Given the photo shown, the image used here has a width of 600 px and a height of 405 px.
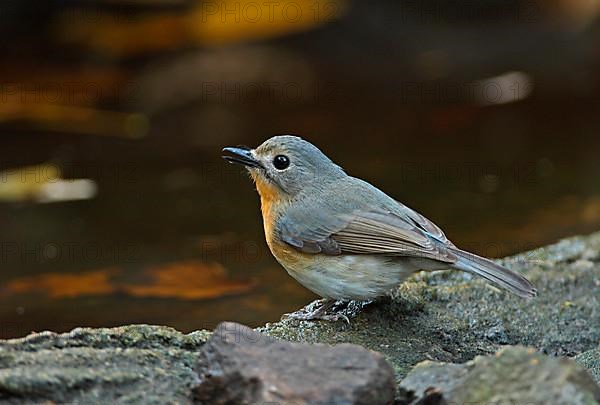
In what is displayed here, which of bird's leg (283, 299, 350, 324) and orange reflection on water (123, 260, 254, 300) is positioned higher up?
bird's leg (283, 299, 350, 324)

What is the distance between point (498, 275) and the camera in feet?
15.3

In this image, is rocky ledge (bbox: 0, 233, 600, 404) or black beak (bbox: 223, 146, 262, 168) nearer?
rocky ledge (bbox: 0, 233, 600, 404)

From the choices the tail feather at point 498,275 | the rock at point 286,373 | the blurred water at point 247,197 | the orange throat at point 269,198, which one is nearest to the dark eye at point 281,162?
the orange throat at point 269,198

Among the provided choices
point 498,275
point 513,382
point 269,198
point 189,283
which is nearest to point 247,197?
point 189,283

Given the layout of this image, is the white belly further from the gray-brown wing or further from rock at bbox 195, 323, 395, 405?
rock at bbox 195, 323, 395, 405

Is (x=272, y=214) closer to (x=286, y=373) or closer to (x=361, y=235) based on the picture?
(x=361, y=235)

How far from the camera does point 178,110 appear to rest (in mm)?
11008

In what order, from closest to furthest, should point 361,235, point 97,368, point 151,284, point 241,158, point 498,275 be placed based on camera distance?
point 97,368, point 498,275, point 361,235, point 241,158, point 151,284

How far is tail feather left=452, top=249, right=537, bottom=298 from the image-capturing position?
464cm

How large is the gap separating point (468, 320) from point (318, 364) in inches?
75.6

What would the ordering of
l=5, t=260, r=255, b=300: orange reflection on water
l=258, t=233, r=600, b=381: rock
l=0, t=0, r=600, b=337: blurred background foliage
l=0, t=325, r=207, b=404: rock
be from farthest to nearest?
l=0, t=0, r=600, b=337: blurred background foliage, l=5, t=260, r=255, b=300: orange reflection on water, l=258, t=233, r=600, b=381: rock, l=0, t=325, r=207, b=404: rock

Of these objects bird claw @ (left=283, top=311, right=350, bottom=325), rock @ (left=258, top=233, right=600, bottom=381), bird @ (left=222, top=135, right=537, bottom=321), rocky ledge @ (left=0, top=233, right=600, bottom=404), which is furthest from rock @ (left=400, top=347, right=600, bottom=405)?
bird claw @ (left=283, top=311, right=350, bottom=325)

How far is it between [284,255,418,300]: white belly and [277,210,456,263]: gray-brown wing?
51mm

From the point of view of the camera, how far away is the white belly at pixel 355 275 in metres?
4.85
